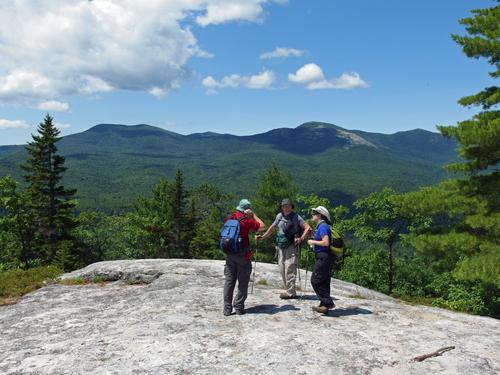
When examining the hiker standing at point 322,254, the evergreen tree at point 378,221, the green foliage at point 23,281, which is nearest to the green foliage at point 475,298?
the evergreen tree at point 378,221

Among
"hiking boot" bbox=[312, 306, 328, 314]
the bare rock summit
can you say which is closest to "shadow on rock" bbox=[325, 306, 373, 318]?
the bare rock summit

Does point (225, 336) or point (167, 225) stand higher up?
point (225, 336)

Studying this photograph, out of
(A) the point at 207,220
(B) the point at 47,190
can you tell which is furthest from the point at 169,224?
(B) the point at 47,190

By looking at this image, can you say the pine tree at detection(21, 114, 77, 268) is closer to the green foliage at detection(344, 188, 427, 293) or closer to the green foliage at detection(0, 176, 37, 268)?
the green foliage at detection(0, 176, 37, 268)

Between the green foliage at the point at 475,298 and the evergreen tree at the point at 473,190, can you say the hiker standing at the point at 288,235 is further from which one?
the green foliage at the point at 475,298

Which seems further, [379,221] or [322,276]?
[379,221]

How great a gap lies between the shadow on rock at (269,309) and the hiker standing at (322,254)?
82 centimetres

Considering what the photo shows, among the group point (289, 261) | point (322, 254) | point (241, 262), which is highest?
point (322, 254)

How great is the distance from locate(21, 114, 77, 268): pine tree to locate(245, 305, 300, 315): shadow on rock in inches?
1181

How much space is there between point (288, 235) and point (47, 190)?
32268 mm

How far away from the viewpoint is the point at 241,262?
8219mm

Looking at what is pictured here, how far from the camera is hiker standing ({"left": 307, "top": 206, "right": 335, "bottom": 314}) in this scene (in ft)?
26.7

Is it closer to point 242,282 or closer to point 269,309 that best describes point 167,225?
point 269,309

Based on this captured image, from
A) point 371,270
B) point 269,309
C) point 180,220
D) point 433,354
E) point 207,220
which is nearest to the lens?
point 433,354
